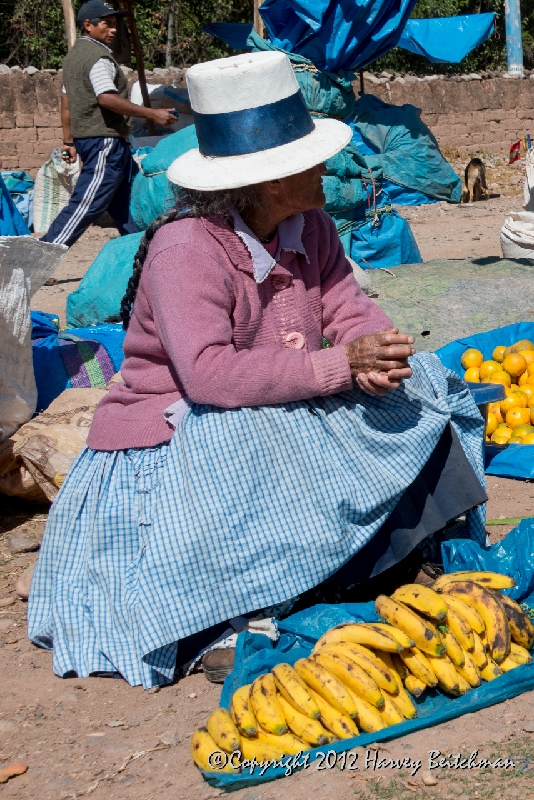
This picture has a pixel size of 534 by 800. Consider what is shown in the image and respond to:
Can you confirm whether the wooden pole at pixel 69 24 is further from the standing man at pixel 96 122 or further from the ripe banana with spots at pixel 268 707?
the ripe banana with spots at pixel 268 707

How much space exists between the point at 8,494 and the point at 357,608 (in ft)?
5.88

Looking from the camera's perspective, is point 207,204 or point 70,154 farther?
point 70,154

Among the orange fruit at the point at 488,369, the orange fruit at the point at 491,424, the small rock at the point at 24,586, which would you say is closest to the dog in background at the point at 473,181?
the orange fruit at the point at 488,369

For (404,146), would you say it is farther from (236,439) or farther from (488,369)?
(236,439)

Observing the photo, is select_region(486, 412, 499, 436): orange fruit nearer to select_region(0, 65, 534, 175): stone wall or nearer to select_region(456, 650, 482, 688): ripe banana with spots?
select_region(456, 650, 482, 688): ripe banana with spots

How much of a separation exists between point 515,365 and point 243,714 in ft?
9.73

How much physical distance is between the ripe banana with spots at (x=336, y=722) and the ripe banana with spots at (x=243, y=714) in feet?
0.51

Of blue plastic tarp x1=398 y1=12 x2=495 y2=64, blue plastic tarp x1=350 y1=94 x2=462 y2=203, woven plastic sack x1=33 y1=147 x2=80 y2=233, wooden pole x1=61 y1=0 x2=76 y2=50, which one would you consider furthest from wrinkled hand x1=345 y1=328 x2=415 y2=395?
blue plastic tarp x1=398 y1=12 x2=495 y2=64

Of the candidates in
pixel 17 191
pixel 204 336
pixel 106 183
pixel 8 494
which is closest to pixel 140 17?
pixel 17 191

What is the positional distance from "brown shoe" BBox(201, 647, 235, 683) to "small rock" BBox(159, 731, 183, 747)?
241 millimetres

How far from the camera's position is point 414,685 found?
2.29 meters

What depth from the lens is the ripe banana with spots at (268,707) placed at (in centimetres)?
212

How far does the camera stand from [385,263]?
6473 millimetres

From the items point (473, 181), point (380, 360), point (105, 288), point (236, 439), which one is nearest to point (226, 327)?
point (236, 439)
